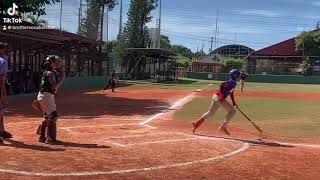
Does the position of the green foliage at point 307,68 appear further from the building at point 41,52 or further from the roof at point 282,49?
the building at point 41,52

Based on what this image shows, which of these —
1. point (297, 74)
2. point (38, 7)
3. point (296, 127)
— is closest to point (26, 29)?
point (38, 7)

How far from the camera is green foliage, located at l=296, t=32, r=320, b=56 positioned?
Answer: 7338cm

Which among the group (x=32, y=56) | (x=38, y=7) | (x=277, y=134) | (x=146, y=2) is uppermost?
(x=146, y=2)

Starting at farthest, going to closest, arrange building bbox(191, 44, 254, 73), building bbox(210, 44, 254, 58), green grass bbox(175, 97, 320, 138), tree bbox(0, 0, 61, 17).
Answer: building bbox(210, 44, 254, 58), building bbox(191, 44, 254, 73), tree bbox(0, 0, 61, 17), green grass bbox(175, 97, 320, 138)

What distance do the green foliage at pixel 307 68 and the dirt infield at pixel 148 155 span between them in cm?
A: 6008

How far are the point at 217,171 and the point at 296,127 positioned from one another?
285 inches

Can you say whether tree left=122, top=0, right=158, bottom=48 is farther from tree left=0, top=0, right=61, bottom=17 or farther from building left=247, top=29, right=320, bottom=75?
tree left=0, top=0, right=61, bottom=17

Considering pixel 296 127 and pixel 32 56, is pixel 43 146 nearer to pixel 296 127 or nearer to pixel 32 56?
pixel 296 127

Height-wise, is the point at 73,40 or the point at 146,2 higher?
the point at 146,2

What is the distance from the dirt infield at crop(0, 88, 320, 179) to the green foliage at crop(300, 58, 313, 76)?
197 ft

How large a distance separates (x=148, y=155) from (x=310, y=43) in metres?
68.9

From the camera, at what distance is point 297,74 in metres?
72.8

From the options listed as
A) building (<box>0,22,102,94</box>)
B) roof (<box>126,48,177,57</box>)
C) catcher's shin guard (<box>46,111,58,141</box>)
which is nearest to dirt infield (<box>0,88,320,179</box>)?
catcher's shin guard (<box>46,111,58,141</box>)

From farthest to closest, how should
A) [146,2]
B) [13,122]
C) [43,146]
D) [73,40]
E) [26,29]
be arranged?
[146,2]
[73,40]
[26,29]
[13,122]
[43,146]
